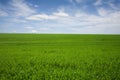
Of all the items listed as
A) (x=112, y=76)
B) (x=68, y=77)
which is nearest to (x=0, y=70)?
(x=68, y=77)

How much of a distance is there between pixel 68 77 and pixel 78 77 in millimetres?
659

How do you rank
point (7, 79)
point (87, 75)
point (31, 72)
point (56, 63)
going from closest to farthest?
point (7, 79)
point (87, 75)
point (31, 72)
point (56, 63)

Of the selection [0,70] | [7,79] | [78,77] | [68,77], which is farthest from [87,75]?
[0,70]

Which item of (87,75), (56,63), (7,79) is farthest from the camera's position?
(56,63)

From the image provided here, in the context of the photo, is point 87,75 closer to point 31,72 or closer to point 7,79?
point 31,72

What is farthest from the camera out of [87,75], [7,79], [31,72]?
[31,72]

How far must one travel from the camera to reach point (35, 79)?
7777 mm

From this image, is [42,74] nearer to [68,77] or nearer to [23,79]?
[23,79]

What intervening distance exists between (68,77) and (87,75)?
133 centimetres

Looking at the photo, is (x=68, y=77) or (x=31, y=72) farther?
(x=31, y=72)

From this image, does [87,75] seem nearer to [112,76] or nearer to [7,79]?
[112,76]

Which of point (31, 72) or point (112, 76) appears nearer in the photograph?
point (112, 76)

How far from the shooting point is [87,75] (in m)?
8.28

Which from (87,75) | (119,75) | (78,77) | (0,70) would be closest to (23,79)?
(0,70)
